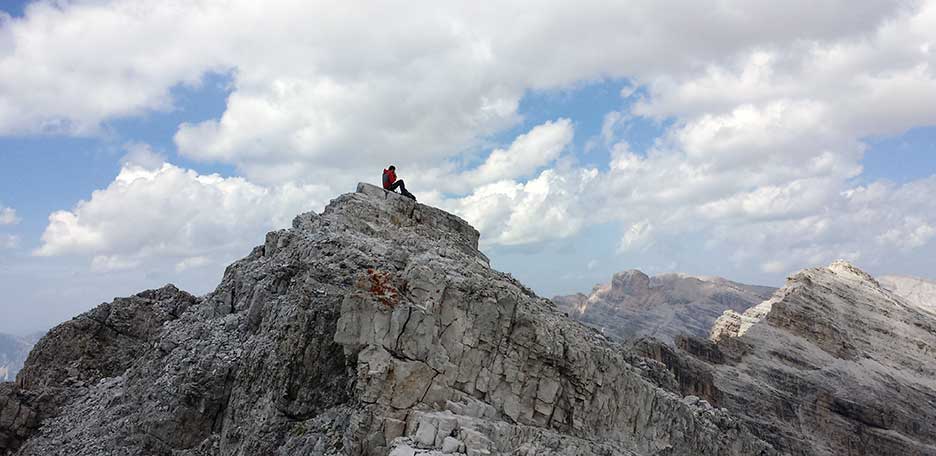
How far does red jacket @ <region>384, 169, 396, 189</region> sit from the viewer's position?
4593 centimetres

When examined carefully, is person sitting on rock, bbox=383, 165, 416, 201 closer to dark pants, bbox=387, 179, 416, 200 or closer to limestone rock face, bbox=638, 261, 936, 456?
dark pants, bbox=387, 179, 416, 200

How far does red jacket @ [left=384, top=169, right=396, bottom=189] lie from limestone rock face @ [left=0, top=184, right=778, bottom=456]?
147cm

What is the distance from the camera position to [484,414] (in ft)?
96.6

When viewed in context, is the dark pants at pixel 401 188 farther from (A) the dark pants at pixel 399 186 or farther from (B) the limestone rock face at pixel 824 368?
(B) the limestone rock face at pixel 824 368

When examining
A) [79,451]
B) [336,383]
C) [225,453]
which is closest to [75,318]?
[79,451]

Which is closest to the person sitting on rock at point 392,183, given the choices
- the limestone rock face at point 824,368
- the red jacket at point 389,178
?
the red jacket at point 389,178

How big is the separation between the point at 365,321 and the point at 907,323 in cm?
11579

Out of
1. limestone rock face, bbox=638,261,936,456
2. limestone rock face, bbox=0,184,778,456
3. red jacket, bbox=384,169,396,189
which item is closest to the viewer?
limestone rock face, bbox=0,184,778,456

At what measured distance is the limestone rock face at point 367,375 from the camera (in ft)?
92.2

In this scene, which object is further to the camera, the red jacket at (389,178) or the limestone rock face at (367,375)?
the red jacket at (389,178)

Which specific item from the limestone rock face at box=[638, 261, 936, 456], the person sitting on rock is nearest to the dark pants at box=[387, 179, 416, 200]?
the person sitting on rock

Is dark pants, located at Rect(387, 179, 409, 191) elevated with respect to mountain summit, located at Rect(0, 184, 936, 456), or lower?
elevated

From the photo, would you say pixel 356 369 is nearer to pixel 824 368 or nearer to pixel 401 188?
pixel 401 188

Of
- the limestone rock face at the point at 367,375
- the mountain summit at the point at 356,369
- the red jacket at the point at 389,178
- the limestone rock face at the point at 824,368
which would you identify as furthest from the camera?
the limestone rock face at the point at 824,368
